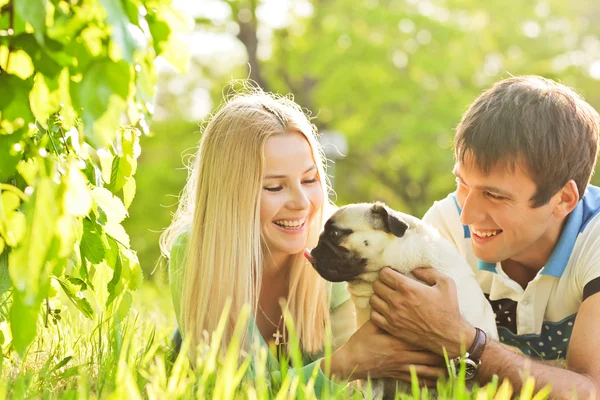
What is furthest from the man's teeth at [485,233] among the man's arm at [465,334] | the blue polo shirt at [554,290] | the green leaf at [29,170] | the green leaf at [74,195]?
the green leaf at [74,195]

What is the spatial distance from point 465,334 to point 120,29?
2099mm

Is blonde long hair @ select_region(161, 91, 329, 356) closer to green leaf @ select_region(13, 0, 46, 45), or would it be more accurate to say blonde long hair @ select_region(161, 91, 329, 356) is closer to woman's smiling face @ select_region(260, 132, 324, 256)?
woman's smiling face @ select_region(260, 132, 324, 256)

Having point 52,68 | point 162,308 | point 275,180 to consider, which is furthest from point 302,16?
point 52,68

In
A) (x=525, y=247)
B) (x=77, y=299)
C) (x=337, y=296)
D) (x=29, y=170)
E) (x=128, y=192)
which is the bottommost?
(x=337, y=296)

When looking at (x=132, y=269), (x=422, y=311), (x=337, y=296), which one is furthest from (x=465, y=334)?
(x=132, y=269)

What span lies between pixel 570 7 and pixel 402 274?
17973 millimetres

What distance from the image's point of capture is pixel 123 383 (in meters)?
2.04

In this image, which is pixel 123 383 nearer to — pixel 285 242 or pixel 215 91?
pixel 285 242

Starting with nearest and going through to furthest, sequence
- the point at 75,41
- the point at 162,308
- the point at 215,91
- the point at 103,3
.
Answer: the point at 103,3, the point at 75,41, the point at 162,308, the point at 215,91

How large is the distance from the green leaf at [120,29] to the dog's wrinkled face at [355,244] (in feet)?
6.45

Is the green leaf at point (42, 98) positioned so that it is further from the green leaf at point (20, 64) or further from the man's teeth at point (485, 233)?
Answer: the man's teeth at point (485, 233)

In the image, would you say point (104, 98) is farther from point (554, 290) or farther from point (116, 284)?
point (554, 290)

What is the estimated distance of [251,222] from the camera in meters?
3.74

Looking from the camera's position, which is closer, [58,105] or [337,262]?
[58,105]
